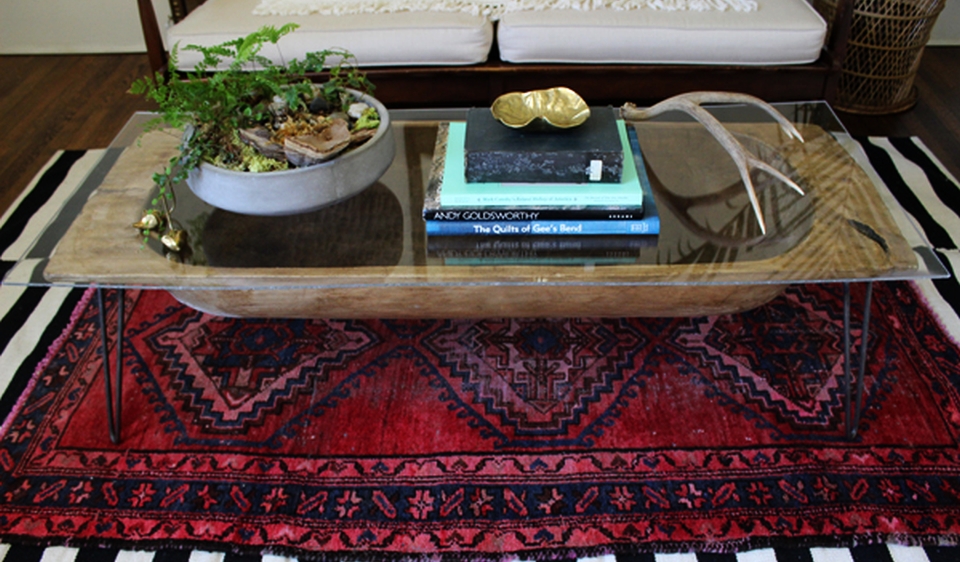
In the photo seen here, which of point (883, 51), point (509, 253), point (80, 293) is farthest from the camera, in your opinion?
point (883, 51)

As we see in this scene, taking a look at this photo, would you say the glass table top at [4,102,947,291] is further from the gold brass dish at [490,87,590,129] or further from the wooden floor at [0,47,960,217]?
the wooden floor at [0,47,960,217]

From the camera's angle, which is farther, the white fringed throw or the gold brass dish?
the white fringed throw

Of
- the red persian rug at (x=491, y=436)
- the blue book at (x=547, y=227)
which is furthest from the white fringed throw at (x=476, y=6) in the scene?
the blue book at (x=547, y=227)

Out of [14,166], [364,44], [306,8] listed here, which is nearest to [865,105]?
[364,44]

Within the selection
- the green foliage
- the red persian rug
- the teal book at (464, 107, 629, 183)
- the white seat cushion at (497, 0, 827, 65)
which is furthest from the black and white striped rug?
the teal book at (464, 107, 629, 183)

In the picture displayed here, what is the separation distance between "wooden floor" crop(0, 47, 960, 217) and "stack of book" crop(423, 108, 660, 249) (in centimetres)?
144

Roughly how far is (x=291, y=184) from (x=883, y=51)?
1975 millimetres

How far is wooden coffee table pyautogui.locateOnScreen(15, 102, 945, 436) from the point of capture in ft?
3.53

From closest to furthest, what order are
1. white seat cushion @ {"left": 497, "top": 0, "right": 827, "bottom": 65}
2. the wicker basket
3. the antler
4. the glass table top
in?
the glass table top < the antler < white seat cushion @ {"left": 497, "top": 0, "right": 827, "bottom": 65} < the wicker basket

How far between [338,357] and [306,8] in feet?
3.51

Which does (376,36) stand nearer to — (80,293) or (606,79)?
(606,79)

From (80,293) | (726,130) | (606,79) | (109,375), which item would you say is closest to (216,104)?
(109,375)

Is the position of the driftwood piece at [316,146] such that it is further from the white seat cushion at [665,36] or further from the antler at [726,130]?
the white seat cushion at [665,36]

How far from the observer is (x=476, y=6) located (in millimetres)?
1957
